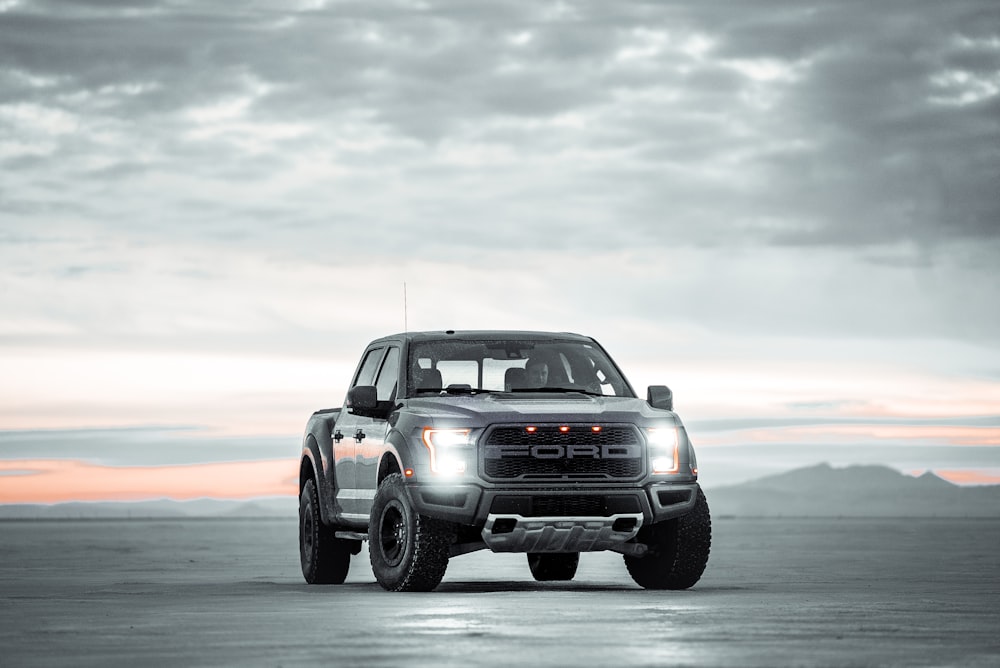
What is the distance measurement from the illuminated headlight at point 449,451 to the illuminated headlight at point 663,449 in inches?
61.0

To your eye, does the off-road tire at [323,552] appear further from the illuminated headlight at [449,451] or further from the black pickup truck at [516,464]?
the illuminated headlight at [449,451]

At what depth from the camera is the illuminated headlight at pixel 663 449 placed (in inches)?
604

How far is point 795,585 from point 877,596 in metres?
2.78

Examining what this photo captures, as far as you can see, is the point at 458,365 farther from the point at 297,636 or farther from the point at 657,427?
the point at 297,636

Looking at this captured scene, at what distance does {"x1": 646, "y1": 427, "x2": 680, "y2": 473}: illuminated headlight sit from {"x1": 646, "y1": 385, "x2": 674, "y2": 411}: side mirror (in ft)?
1.01

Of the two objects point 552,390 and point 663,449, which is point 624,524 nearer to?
point 663,449

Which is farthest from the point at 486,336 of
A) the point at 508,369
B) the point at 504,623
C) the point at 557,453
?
the point at 504,623

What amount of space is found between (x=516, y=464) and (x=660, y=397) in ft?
5.03

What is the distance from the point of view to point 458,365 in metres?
16.7

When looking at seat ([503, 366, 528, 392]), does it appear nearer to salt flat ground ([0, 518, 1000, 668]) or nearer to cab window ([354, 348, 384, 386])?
cab window ([354, 348, 384, 386])

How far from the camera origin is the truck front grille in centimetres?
1502

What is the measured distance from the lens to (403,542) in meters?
15.4

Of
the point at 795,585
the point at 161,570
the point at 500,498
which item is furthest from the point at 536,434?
the point at 161,570

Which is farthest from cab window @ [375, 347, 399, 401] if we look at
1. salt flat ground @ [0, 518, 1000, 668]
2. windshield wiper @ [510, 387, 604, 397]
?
salt flat ground @ [0, 518, 1000, 668]
